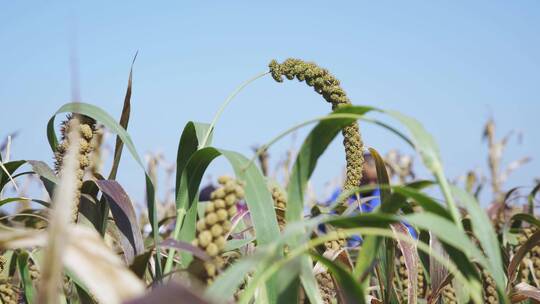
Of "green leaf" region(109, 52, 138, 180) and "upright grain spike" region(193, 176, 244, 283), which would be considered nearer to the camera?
"upright grain spike" region(193, 176, 244, 283)

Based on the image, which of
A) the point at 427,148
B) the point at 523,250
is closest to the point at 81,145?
the point at 427,148

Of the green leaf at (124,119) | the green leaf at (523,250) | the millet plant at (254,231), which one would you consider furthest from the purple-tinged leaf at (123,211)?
the green leaf at (523,250)

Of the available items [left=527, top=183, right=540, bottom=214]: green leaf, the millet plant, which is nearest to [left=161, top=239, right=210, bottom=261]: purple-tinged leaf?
the millet plant

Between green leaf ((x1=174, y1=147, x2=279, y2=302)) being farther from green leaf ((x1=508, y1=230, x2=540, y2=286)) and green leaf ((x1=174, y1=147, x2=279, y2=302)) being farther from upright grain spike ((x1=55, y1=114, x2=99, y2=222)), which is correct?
green leaf ((x1=508, y1=230, x2=540, y2=286))

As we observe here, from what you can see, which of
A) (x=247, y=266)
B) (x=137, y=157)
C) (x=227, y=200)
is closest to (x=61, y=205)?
(x=247, y=266)

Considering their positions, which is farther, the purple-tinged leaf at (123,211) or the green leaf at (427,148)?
the purple-tinged leaf at (123,211)

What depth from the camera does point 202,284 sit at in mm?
684

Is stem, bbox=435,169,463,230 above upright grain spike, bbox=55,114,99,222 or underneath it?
underneath

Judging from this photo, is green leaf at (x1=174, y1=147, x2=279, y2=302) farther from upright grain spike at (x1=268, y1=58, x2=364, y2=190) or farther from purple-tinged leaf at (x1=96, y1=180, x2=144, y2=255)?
upright grain spike at (x1=268, y1=58, x2=364, y2=190)

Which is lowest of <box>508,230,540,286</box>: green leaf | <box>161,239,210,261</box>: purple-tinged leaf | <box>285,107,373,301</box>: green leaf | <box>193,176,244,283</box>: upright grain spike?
<box>508,230,540,286</box>: green leaf

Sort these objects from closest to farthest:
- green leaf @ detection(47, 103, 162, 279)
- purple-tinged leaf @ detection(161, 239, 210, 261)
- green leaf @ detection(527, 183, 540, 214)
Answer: purple-tinged leaf @ detection(161, 239, 210, 261)
green leaf @ detection(47, 103, 162, 279)
green leaf @ detection(527, 183, 540, 214)

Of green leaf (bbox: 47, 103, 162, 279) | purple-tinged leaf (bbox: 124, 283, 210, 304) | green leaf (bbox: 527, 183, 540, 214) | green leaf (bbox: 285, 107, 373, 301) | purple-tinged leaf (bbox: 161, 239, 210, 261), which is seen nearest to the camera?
purple-tinged leaf (bbox: 124, 283, 210, 304)

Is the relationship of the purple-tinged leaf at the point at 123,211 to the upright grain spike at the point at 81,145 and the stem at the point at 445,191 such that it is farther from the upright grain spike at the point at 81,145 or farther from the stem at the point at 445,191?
the stem at the point at 445,191

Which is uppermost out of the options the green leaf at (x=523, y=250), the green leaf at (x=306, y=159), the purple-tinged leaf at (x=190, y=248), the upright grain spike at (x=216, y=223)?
the green leaf at (x=306, y=159)
